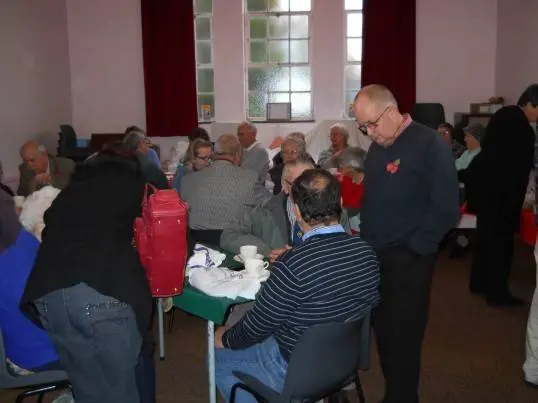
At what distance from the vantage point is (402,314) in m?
2.63

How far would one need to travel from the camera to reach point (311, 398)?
2104 mm

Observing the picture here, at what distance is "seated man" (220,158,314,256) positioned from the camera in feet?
10.2

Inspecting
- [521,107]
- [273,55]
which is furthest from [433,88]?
[521,107]

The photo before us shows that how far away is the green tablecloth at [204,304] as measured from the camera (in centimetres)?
238

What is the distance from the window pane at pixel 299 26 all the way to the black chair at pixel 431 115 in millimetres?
2098

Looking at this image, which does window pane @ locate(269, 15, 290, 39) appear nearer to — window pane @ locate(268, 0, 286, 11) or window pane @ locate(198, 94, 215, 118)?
window pane @ locate(268, 0, 286, 11)

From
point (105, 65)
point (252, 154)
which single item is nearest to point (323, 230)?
point (252, 154)

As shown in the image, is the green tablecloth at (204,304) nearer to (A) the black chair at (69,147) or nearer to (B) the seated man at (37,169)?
(B) the seated man at (37,169)

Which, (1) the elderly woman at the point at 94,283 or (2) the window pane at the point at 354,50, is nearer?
(1) the elderly woman at the point at 94,283

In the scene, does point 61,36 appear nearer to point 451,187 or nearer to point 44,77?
point 44,77

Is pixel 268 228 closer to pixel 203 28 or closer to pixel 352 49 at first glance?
pixel 352 49

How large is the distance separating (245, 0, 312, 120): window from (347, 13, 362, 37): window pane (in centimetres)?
60

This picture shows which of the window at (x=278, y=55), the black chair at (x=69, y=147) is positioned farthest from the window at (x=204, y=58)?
the black chair at (x=69, y=147)

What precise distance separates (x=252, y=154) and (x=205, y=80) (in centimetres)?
357
